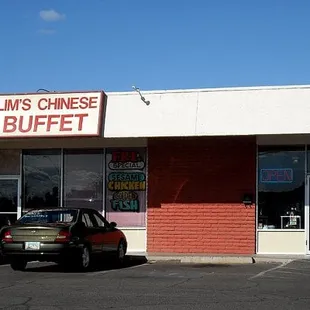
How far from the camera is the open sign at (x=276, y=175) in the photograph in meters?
18.9

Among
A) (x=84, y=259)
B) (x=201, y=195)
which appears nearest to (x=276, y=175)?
(x=201, y=195)

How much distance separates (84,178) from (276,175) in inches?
236

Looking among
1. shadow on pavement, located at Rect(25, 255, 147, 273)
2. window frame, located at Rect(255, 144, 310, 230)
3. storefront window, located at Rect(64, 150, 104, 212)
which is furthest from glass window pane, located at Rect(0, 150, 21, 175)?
window frame, located at Rect(255, 144, 310, 230)

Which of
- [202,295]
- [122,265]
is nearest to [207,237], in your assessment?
[122,265]

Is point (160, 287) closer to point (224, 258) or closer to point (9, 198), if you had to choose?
point (224, 258)

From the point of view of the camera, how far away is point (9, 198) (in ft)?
69.1

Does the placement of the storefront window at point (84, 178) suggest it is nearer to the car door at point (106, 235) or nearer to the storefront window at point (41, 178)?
the storefront window at point (41, 178)

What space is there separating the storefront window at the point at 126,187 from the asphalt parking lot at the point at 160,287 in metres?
4.10

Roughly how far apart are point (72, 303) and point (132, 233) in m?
9.99

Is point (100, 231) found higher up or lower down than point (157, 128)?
lower down

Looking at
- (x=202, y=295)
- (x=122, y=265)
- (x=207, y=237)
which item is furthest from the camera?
(x=207, y=237)

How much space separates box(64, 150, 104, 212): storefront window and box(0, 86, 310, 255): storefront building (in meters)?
0.03

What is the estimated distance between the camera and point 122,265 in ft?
54.1

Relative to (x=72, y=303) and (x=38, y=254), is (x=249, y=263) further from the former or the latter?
(x=72, y=303)
